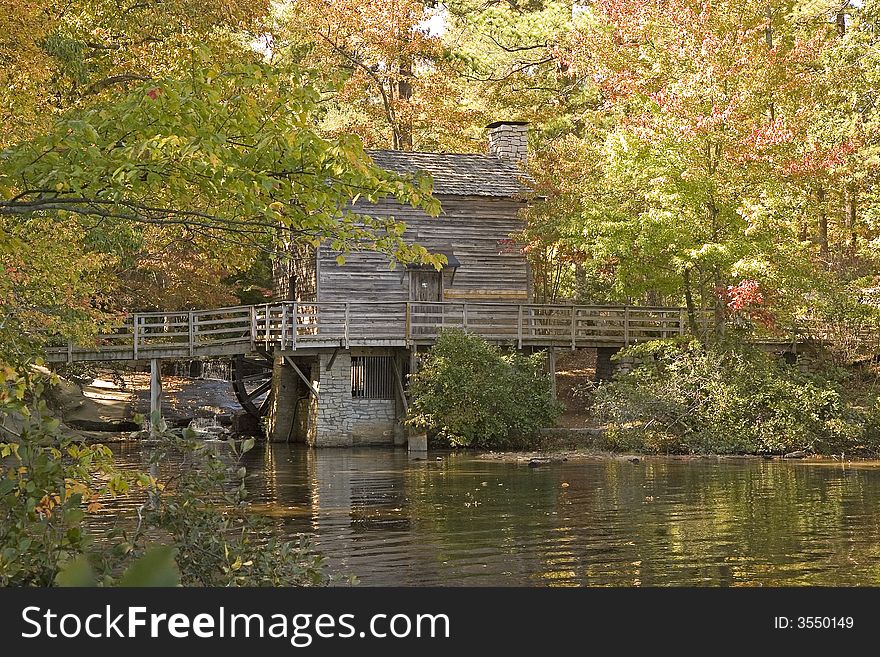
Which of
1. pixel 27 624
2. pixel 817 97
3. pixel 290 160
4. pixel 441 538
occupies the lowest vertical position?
pixel 441 538

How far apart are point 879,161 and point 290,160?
79.3ft

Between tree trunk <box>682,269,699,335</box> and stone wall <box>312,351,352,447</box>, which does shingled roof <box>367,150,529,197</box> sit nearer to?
stone wall <box>312,351,352,447</box>

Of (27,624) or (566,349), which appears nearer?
(27,624)

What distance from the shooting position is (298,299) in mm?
31375

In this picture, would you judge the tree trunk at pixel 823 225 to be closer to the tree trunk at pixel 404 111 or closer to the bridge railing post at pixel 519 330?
the bridge railing post at pixel 519 330

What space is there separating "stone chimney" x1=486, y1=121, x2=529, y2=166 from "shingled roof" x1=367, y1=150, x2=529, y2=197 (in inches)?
17.1

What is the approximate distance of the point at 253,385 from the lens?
4034 cm

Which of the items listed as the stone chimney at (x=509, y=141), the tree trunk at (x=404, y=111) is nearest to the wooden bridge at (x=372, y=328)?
the stone chimney at (x=509, y=141)

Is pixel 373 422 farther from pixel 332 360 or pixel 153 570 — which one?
pixel 153 570

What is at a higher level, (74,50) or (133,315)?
(74,50)

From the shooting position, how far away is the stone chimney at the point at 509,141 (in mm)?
→ 32531

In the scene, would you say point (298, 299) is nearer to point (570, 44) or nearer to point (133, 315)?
point (133, 315)

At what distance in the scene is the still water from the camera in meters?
10.4

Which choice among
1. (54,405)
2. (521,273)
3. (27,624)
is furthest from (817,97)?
(27,624)
